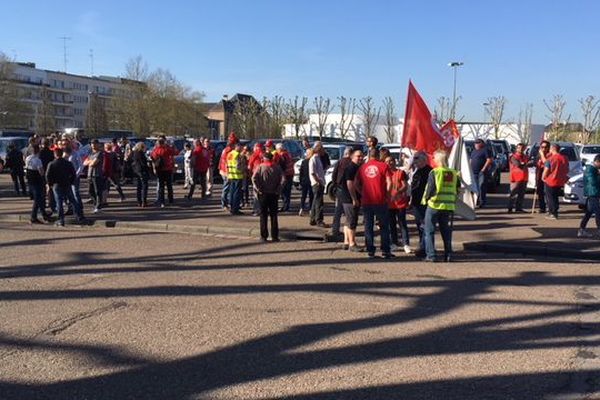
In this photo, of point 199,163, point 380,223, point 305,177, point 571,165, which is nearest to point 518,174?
point 571,165

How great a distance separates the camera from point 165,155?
17.1 m

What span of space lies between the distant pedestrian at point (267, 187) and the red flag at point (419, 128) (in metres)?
2.58

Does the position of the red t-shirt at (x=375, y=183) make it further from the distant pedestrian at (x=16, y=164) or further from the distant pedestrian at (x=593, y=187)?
the distant pedestrian at (x=16, y=164)

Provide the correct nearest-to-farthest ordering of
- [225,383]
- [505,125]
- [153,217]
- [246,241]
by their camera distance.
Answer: [225,383]
[246,241]
[153,217]
[505,125]

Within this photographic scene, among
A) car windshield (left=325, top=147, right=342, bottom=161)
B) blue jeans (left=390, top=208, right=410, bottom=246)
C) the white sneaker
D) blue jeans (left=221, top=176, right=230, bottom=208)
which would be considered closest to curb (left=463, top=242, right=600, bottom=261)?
blue jeans (left=390, top=208, right=410, bottom=246)

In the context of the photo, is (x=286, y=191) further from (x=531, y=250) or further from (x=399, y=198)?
(x=531, y=250)

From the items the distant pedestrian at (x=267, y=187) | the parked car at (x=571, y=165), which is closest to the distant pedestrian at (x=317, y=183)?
the distant pedestrian at (x=267, y=187)

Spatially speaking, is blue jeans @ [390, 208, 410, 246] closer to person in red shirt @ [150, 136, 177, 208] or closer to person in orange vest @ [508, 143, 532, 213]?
person in orange vest @ [508, 143, 532, 213]

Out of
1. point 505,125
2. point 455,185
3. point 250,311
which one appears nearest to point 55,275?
point 250,311

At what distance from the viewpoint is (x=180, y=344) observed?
5914 mm

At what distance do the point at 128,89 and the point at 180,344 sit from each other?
7607 cm

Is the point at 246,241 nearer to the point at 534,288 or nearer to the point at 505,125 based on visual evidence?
the point at 534,288

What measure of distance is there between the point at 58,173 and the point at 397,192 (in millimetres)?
7262

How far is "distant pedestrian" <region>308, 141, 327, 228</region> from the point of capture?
14016 mm
